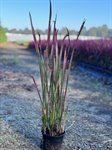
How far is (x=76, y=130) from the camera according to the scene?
9.98ft

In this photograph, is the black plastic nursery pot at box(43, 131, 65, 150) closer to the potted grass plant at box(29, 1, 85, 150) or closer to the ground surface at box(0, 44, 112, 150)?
the potted grass plant at box(29, 1, 85, 150)

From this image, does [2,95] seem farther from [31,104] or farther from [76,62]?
[76,62]

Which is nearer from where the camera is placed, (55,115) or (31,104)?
(55,115)

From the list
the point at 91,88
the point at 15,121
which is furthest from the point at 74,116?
the point at 91,88

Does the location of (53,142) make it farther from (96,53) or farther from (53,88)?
(96,53)

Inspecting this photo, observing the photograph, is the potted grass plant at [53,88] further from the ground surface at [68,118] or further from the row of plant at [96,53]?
the row of plant at [96,53]

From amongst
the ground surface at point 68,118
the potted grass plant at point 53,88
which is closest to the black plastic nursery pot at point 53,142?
the potted grass plant at point 53,88

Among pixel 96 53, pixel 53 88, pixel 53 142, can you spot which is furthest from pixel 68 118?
pixel 96 53

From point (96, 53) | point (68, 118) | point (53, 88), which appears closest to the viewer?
point (53, 88)

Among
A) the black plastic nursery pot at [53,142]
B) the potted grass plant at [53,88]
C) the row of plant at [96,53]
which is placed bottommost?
the row of plant at [96,53]

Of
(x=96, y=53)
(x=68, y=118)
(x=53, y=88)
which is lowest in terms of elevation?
(x=96, y=53)

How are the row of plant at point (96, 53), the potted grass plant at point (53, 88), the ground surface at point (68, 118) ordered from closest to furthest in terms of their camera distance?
the potted grass plant at point (53, 88), the ground surface at point (68, 118), the row of plant at point (96, 53)

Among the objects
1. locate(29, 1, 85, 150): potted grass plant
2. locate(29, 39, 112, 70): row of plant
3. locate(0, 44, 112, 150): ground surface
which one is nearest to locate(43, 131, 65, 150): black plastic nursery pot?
locate(29, 1, 85, 150): potted grass plant

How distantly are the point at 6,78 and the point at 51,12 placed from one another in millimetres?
4492
